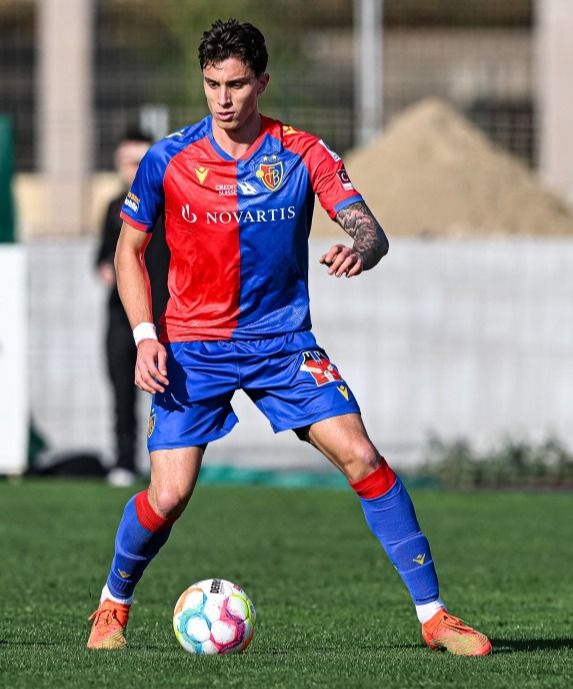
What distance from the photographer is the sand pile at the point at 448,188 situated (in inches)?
711

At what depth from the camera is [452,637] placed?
6.47 m

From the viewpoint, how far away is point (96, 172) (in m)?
16.7

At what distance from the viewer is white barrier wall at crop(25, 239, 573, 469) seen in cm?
1536

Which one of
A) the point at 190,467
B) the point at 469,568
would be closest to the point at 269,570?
the point at 469,568

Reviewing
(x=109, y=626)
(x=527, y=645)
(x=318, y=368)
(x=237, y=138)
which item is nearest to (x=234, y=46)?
(x=237, y=138)

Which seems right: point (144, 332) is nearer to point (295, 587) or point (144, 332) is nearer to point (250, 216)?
point (250, 216)

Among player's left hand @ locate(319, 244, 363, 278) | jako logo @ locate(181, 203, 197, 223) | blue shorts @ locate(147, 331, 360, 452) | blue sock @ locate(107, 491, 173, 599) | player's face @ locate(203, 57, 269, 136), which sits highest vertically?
player's face @ locate(203, 57, 269, 136)

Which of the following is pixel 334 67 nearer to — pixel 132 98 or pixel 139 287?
pixel 132 98

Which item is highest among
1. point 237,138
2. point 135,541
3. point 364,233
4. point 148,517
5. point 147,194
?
point 237,138

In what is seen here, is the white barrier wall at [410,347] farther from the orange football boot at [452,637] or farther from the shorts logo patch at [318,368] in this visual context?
the orange football boot at [452,637]

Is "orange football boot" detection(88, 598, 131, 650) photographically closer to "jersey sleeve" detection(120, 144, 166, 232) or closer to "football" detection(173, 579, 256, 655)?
"football" detection(173, 579, 256, 655)

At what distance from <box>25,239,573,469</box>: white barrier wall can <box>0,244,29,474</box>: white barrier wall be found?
163 centimetres

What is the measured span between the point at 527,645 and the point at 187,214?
7.05 ft

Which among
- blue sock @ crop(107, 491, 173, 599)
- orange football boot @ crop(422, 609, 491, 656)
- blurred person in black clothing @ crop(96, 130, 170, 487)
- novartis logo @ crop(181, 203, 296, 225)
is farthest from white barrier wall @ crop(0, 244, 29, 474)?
orange football boot @ crop(422, 609, 491, 656)
